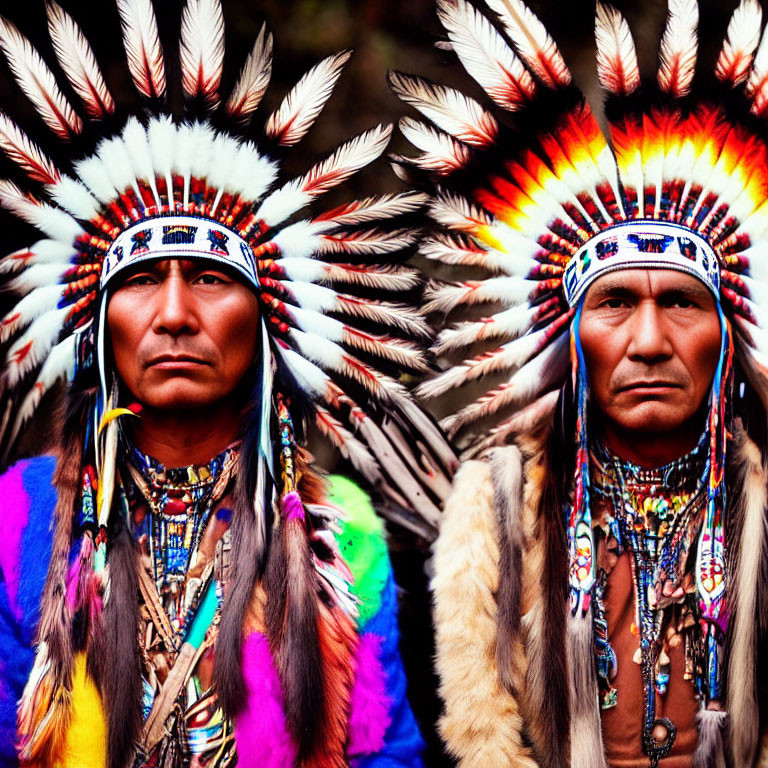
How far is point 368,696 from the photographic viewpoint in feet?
7.82

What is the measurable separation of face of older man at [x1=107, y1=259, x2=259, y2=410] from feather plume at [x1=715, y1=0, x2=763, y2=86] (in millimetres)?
1463

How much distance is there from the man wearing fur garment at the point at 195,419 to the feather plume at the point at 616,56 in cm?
63

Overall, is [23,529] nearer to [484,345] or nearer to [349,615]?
[349,615]

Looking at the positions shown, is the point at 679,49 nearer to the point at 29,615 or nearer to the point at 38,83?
the point at 38,83

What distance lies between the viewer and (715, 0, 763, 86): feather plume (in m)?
2.62

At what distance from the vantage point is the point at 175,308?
2.47 m

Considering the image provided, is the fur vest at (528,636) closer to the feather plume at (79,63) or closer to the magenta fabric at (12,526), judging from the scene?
the magenta fabric at (12,526)

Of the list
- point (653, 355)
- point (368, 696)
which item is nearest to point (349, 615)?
point (368, 696)

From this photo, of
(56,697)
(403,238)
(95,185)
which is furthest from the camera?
(403,238)

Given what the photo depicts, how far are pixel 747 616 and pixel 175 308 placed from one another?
5.50 ft

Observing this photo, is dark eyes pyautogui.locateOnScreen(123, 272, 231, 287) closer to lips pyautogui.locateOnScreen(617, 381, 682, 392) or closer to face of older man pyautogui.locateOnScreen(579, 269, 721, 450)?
face of older man pyautogui.locateOnScreen(579, 269, 721, 450)

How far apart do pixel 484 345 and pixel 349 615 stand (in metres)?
0.90

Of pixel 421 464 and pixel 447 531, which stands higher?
pixel 421 464

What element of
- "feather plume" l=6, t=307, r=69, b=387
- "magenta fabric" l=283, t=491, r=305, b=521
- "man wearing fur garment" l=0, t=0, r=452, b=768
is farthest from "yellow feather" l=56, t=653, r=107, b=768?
"feather plume" l=6, t=307, r=69, b=387
